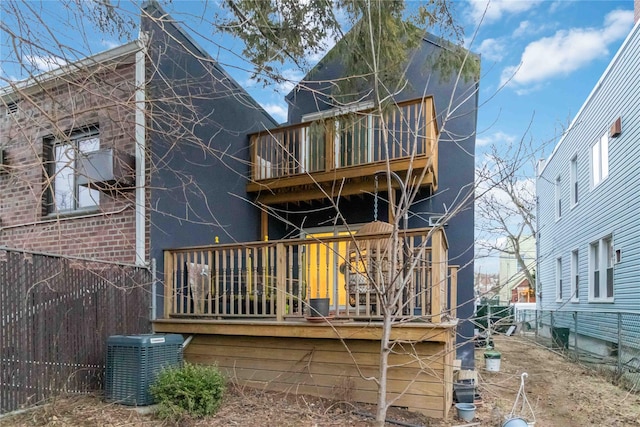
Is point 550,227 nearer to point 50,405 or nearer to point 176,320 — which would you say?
point 176,320

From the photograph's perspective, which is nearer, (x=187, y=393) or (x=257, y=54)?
(x=187, y=393)

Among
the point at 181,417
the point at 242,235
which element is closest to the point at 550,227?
the point at 242,235

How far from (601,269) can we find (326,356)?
7.84 metres

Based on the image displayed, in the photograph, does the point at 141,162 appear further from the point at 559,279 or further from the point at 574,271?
the point at 559,279

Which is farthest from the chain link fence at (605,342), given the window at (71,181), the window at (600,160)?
the window at (71,181)

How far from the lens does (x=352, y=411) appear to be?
4461mm

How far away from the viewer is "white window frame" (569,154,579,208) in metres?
11.7

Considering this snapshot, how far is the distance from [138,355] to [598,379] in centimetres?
733

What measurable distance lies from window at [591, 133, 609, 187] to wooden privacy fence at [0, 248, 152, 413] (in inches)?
375

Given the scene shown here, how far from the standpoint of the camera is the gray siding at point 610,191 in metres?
7.76

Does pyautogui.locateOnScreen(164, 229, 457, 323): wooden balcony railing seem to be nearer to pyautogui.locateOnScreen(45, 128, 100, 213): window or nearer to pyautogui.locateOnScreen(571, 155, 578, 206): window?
pyautogui.locateOnScreen(45, 128, 100, 213): window

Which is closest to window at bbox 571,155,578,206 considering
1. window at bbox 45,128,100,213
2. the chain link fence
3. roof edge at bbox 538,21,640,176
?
roof edge at bbox 538,21,640,176

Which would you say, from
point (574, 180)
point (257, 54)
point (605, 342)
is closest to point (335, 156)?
point (257, 54)

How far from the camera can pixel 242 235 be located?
Result: 25.0ft
